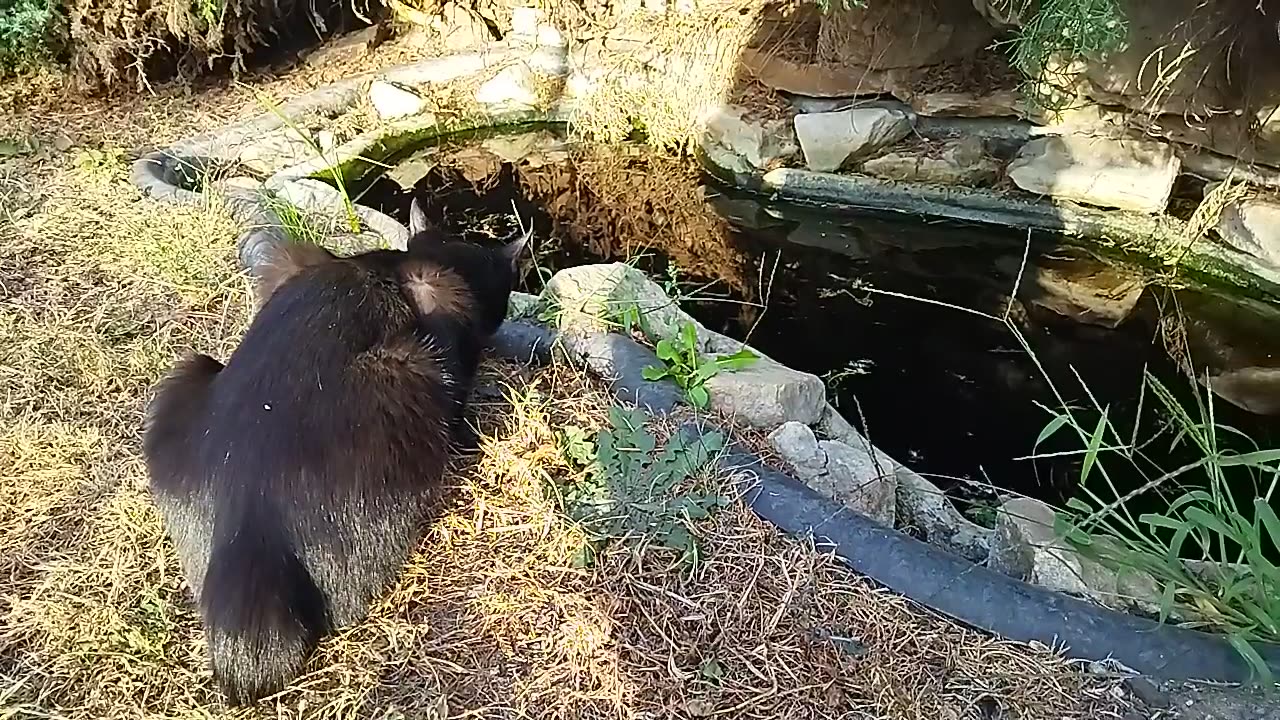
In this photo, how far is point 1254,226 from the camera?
4254 mm

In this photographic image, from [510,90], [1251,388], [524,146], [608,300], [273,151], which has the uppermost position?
[608,300]

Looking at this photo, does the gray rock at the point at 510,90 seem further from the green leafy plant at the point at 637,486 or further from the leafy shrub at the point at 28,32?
the green leafy plant at the point at 637,486

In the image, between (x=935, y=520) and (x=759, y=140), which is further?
(x=759, y=140)

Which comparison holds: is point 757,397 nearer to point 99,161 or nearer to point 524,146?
point 99,161

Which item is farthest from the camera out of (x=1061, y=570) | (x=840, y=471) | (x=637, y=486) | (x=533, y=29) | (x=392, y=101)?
(x=533, y=29)

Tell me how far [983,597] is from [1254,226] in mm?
3312

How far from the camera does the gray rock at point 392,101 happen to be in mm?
5316

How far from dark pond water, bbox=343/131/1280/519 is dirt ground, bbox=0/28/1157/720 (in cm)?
109

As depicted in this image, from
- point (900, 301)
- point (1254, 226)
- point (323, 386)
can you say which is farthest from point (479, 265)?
point (1254, 226)

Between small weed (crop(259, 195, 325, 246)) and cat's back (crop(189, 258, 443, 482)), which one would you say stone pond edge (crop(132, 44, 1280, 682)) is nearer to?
small weed (crop(259, 195, 325, 246))

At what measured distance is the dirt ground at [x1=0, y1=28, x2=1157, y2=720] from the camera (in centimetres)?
176

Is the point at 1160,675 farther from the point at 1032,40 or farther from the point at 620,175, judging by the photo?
the point at 620,175

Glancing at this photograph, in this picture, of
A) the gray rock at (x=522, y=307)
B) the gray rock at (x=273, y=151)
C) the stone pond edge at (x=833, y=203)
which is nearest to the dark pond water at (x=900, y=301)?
the stone pond edge at (x=833, y=203)

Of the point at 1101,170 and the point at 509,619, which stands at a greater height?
the point at 509,619
